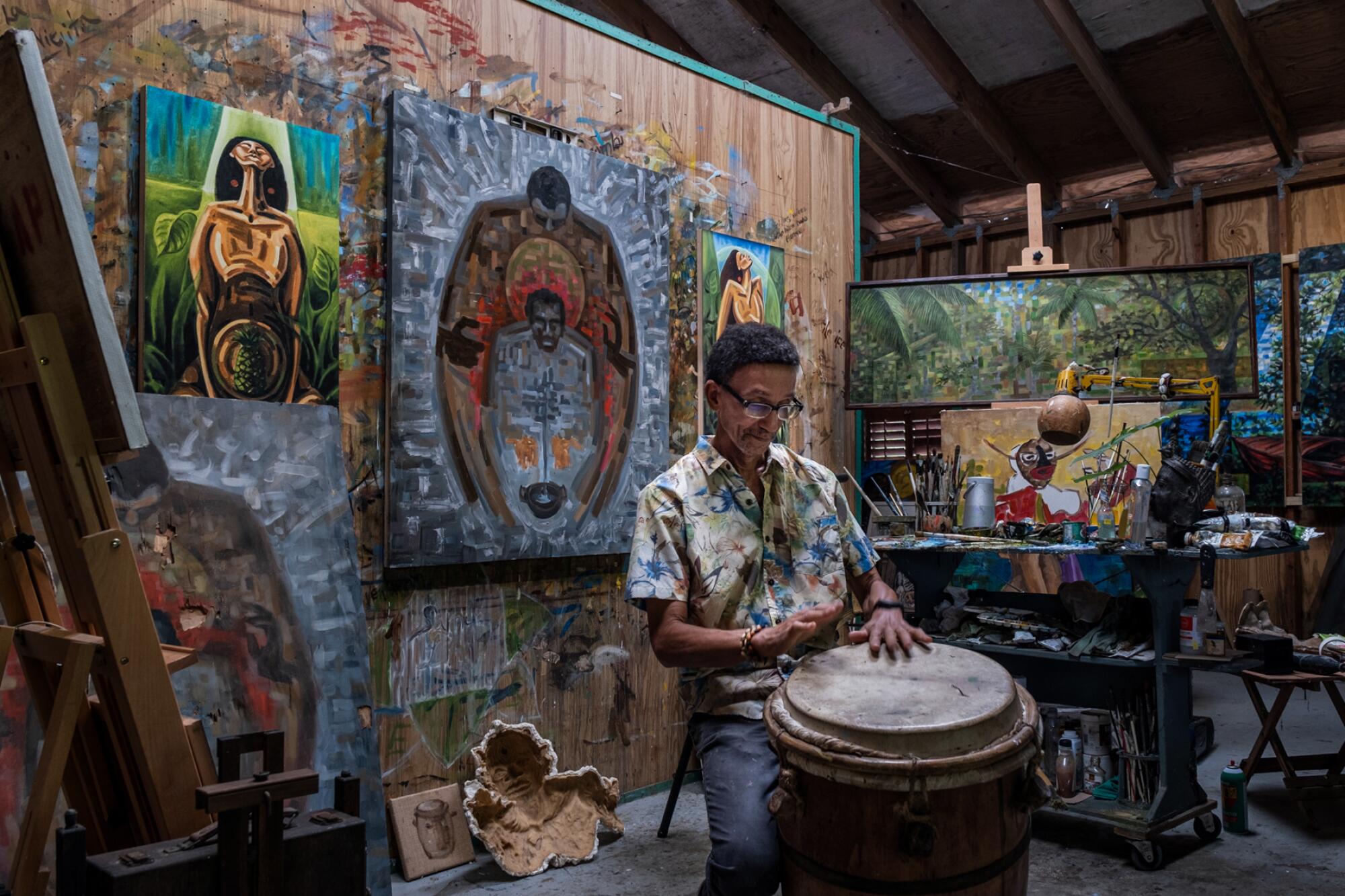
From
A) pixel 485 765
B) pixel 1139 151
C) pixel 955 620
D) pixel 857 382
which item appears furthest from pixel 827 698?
pixel 1139 151

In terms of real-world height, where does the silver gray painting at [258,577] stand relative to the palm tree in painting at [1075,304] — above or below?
below

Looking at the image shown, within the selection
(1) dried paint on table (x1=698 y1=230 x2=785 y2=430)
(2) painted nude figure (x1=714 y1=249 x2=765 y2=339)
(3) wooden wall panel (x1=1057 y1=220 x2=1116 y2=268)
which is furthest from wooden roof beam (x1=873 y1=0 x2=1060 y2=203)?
(2) painted nude figure (x1=714 y1=249 x2=765 y2=339)

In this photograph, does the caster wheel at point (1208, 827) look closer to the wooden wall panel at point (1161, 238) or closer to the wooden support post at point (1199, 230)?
the wooden wall panel at point (1161, 238)

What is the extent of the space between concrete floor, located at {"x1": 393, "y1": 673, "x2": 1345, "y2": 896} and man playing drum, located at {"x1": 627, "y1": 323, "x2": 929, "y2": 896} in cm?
102

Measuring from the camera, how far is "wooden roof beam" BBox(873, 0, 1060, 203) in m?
6.01

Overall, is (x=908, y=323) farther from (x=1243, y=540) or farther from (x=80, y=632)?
(x=80, y=632)

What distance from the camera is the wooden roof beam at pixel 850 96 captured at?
20.2 ft

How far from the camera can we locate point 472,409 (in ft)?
11.2

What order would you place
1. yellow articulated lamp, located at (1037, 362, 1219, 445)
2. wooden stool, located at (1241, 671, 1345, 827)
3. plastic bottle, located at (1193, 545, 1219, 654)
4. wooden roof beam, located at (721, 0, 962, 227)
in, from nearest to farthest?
plastic bottle, located at (1193, 545, 1219, 654) < wooden stool, located at (1241, 671, 1345, 827) < yellow articulated lamp, located at (1037, 362, 1219, 445) < wooden roof beam, located at (721, 0, 962, 227)

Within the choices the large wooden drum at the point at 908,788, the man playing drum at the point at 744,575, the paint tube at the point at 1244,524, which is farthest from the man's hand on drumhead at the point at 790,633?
the paint tube at the point at 1244,524

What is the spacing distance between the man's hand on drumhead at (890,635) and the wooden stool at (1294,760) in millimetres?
2075

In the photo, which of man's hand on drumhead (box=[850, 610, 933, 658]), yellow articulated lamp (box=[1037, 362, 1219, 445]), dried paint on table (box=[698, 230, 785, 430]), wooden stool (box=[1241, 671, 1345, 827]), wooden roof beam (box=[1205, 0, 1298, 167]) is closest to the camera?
man's hand on drumhead (box=[850, 610, 933, 658])

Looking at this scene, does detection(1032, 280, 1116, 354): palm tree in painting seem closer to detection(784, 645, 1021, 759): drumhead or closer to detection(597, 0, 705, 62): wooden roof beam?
detection(597, 0, 705, 62): wooden roof beam

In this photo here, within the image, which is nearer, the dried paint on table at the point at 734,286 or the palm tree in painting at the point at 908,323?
the dried paint on table at the point at 734,286
